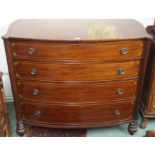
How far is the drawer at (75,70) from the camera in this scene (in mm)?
1635

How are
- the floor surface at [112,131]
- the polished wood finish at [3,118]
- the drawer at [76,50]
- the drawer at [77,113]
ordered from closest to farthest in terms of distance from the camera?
the drawer at [76,50], the polished wood finish at [3,118], the drawer at [77,113], the floor surface at [112,131]

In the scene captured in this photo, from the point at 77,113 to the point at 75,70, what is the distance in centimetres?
40

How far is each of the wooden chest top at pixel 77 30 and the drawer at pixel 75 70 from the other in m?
0.19

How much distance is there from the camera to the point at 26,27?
5.70ft

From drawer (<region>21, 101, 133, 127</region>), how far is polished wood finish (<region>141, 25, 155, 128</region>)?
0.20 m

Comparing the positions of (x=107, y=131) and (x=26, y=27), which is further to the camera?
(x=107, y=131)

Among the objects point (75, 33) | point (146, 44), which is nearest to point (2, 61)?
point (75, 33)

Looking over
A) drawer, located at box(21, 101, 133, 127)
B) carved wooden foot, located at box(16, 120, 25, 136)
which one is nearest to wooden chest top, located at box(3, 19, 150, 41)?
drawer, located at box(21, 101, 133, 127)

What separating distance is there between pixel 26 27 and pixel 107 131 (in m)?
1.15

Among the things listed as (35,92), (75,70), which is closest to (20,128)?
(35,92)

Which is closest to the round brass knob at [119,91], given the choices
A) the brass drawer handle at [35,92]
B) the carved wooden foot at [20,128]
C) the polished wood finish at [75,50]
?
the polished wood finish at [75,50]
